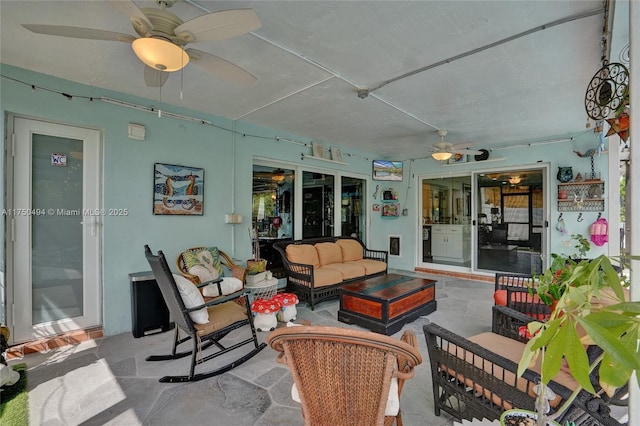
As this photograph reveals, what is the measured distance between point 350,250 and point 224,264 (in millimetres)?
2317

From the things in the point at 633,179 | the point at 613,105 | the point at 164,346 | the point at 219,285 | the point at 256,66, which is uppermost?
the point at 256,66

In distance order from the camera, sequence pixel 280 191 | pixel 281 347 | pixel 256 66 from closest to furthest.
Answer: pixel 281 347 → pixel 256 66 → pixel 280 191

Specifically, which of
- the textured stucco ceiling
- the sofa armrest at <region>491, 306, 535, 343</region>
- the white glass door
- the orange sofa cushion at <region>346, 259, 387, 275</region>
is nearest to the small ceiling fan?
the textured stucco ceiling

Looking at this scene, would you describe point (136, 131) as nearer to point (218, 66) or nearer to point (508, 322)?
point (218, 66)

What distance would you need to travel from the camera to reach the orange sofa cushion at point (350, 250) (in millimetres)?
5234

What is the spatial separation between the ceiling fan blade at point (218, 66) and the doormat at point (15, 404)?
8.47 feet

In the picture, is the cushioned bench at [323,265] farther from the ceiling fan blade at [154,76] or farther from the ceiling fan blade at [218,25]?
the ceiling fan blade at [218,25]

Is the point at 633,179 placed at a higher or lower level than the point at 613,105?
lower

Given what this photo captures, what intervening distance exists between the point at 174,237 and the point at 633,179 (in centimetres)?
397

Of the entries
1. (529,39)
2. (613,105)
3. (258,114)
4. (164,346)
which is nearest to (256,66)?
(258,114)

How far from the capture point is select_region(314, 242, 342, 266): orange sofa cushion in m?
4.85

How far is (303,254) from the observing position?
4555 mm

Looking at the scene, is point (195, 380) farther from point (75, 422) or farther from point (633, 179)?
point (633, 179)

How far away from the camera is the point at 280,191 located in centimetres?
513
